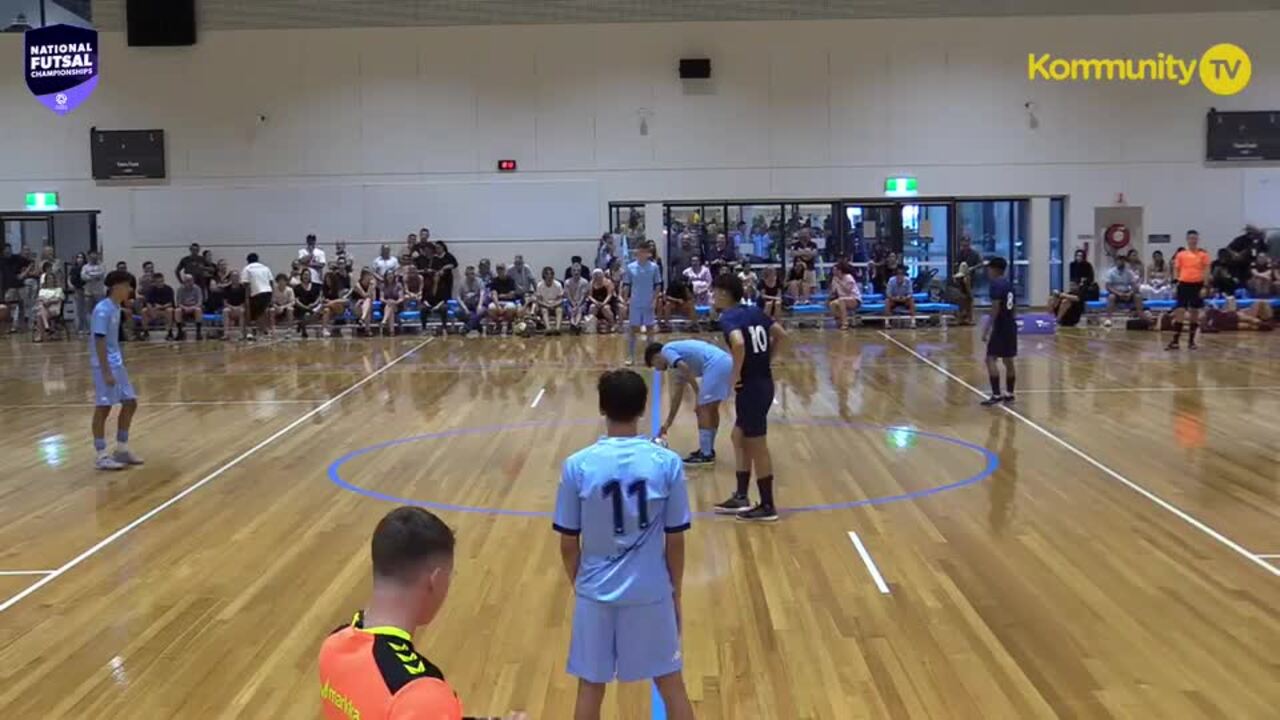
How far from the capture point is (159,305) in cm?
2209

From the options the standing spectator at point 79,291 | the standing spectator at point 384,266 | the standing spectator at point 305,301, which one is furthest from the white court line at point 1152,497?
the standing spectator at point 79,291

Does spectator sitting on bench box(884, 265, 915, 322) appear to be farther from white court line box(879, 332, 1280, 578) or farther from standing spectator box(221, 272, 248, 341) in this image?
standing spectator box(221, 272, 248, 341)

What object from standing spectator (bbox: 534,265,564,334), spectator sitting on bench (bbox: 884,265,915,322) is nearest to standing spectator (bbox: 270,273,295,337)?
standing spectator (bbox: 534,265,564,334)

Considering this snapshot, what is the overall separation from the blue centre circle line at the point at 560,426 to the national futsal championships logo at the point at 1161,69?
16.4 metres

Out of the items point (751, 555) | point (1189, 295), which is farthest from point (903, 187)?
point (751, 555)

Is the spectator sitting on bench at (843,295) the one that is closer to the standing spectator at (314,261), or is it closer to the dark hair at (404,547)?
the standing spectator at (314,261)

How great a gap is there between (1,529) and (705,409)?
16.9ft

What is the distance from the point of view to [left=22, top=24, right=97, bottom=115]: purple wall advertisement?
22.6 metres

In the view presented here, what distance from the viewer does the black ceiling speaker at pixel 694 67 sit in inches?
969

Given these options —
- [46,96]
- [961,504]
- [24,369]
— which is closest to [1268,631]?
[961,504]

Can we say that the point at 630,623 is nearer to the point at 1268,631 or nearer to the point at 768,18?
the point at 1268,631

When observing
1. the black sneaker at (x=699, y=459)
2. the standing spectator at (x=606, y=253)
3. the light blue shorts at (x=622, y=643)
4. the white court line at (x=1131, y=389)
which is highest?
the standing spectator at (x=606, y=253)

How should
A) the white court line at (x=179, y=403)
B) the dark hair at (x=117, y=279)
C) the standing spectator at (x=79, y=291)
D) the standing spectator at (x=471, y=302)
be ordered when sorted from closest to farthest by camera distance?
the dark hair at (x=117, y=279) → the white court line at (x=179, y=403) → the standing spectator at (x=471, y=302) → the standing spectator at (x=79, y=291)

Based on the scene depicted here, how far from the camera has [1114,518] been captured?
7594mm
